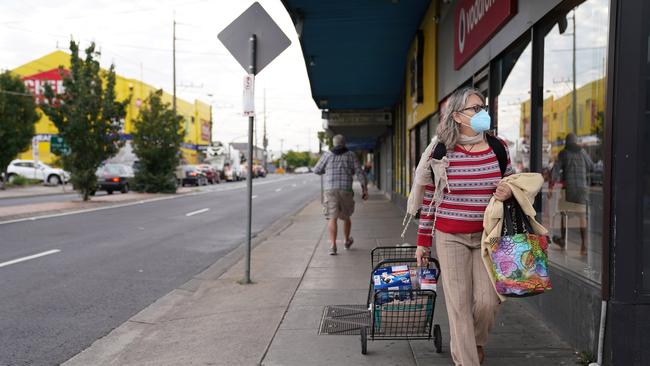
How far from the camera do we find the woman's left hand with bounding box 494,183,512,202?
3.12 metres

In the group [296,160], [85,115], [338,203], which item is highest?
[85,115]

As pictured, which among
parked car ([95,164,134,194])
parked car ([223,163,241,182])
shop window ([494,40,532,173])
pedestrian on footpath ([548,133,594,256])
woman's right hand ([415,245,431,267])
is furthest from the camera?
parked car ([223,163,241,182])

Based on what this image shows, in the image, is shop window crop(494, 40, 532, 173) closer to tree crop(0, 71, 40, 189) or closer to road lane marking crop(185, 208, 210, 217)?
road lane marking crop(185, 208, 210, 217)

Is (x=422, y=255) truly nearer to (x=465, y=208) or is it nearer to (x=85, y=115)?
(x=465, y=208)

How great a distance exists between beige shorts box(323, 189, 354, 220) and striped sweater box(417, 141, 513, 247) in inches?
213

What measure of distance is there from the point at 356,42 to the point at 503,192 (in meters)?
9.67

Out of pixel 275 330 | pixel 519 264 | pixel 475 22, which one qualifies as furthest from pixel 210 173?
pixel 519 264

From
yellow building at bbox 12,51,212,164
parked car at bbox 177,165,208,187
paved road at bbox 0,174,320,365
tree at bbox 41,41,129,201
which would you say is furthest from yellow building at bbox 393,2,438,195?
parked car at bbox 177,165,208,187

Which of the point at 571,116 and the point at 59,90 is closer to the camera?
the point at 571,116

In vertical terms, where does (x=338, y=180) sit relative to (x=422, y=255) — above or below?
above

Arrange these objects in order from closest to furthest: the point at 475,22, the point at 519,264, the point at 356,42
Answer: the point at 519,264 < the point at 475,22 < the point at 356,42

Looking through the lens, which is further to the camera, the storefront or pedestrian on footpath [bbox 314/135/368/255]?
pedestrian on footpath [bbox 314/135/368/255]

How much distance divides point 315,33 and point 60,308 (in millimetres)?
7563

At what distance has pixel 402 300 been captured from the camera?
146 inches
